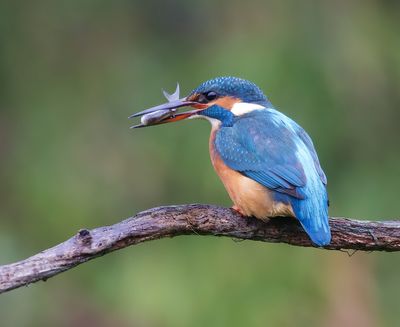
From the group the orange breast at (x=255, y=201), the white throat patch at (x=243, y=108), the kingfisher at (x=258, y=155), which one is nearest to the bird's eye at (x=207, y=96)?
the kingfisher at (x=258, y=155)

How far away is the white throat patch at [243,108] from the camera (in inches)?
167

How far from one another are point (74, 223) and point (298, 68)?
6.50 ft

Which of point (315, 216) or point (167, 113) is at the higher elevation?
point (167, 113)

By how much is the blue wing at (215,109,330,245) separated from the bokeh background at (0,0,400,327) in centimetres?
197

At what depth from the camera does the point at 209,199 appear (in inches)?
249

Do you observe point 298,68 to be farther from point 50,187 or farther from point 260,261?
point 50,187

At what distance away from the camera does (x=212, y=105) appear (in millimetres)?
4242

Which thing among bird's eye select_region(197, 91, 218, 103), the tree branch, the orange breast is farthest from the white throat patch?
the tree branch

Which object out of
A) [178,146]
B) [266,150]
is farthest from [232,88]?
[178,146]

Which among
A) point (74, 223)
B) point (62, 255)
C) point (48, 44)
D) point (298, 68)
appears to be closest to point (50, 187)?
point (74, 223)

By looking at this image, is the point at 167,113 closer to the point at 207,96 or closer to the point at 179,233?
the point at 207,96

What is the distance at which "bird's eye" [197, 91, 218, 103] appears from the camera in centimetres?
427

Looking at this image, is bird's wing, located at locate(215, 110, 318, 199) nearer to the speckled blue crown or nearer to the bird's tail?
the bird's tail

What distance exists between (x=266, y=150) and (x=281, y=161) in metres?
0.13
